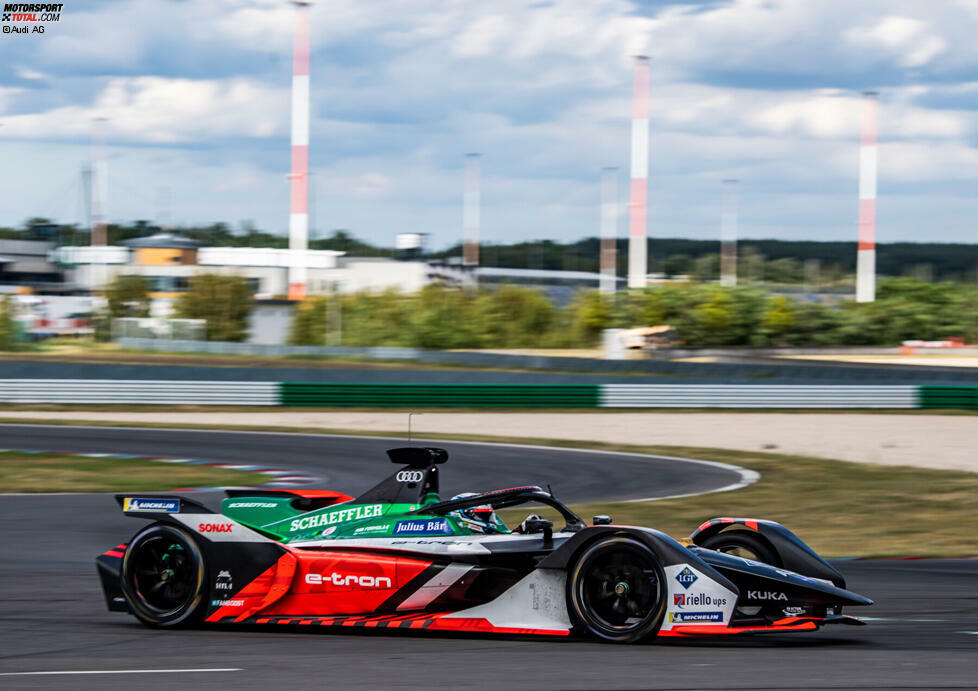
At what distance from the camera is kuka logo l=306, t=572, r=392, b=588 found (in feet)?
17.9

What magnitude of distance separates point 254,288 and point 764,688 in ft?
134

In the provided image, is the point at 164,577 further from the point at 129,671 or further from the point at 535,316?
the point at 535,316

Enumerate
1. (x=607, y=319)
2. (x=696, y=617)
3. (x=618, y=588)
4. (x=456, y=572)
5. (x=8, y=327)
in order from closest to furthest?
(x=696, y=617)
(x=618, y=588)
(x=456, y=572)
(x=8, y=327)
(x=607, y=319)

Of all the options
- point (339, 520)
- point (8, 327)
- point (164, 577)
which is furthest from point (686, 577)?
point (8, 327)

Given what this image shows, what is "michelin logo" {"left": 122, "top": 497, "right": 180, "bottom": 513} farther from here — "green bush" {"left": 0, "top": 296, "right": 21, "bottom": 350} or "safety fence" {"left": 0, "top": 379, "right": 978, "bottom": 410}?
"green bush" {"left": 0, "top": 296, "right": 21, "bottom": 350}

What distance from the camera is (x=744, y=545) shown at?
19.0 ft

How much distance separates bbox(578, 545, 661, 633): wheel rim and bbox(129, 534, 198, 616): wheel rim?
2113mm

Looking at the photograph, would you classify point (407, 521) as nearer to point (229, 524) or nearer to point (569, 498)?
point (229, 524)

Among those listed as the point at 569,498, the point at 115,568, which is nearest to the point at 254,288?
the point at 569,498

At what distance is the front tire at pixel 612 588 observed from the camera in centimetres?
508

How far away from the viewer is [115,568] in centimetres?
581

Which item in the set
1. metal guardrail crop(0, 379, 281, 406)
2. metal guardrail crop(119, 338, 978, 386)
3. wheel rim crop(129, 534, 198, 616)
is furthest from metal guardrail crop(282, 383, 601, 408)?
wheel rim crop(129, 534, 198, 616)

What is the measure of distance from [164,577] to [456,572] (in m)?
1.64

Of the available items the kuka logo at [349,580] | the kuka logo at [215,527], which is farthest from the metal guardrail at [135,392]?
the kuka logo at [349,580]
